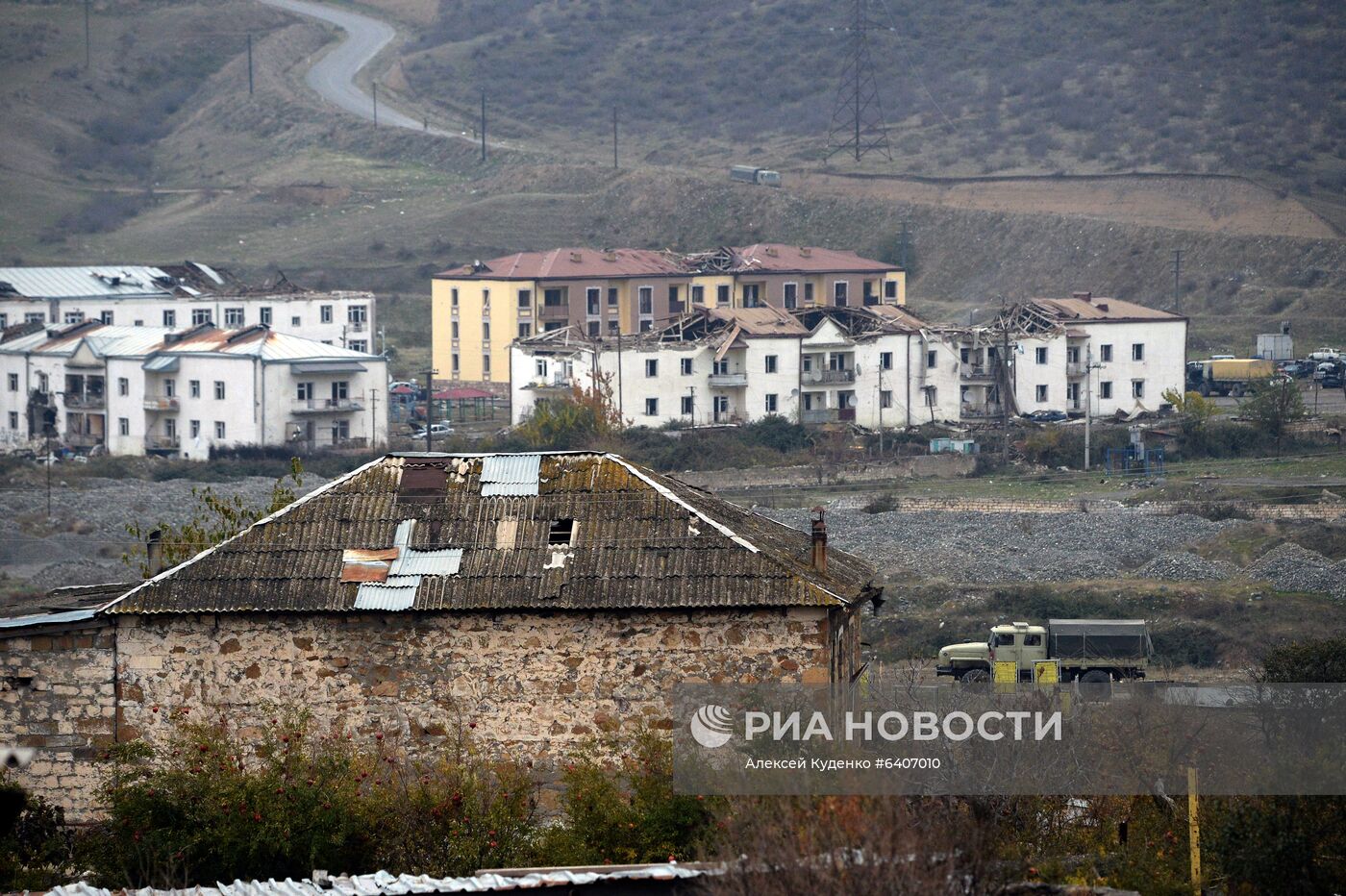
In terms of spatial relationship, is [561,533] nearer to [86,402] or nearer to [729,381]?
[729,381]

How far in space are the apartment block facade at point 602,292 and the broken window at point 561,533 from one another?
5157 centimetres

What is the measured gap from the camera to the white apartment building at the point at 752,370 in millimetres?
56125

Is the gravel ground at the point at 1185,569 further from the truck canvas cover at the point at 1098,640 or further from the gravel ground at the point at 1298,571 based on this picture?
the truck canvas cover at the point at 1098,640

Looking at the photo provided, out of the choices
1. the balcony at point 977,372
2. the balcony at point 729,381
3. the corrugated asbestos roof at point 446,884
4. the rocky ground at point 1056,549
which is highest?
the balcony at point 977,372

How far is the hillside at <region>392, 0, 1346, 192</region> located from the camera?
96.9m

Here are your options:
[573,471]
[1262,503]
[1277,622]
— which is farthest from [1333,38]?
[573,471]

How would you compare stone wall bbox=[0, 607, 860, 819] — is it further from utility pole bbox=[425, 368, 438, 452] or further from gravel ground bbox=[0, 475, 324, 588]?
utility pole bbox=[425, 368, 438, 452]

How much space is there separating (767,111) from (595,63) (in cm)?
1549

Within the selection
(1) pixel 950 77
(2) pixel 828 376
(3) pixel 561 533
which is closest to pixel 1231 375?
(2) pixel 828 376

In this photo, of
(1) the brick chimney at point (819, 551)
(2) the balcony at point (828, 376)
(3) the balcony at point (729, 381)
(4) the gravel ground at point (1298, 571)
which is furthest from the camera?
(2) the balcony at point (828, 376)

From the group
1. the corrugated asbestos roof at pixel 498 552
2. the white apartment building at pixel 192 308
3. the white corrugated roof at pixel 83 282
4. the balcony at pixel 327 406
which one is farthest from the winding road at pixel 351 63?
the corrugated asbestos roof at pixel 498 552

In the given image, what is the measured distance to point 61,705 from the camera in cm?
1283

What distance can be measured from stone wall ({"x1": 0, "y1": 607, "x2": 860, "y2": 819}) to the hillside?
81415mm

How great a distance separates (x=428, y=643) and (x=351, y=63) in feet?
384
